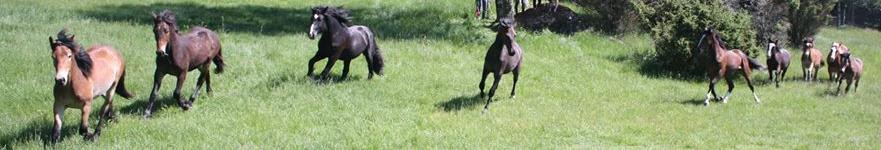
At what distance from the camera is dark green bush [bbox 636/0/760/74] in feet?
65.2

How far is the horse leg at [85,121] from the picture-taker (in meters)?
8.80

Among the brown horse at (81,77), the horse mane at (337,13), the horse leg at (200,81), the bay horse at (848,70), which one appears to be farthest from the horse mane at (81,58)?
the bay horse at (848,70)

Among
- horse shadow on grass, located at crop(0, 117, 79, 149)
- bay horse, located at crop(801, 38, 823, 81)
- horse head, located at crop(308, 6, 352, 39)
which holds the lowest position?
bay horse, located at crop(801, 38, 823, 81)

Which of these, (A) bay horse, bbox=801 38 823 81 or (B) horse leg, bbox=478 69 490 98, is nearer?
(B) horse leg, bbox=478 69 490 98

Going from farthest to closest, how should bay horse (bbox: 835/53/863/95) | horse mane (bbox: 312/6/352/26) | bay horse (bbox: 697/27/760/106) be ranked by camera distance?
bay horse (bbox: 835/53/863/95) < bay horse (bbox: 697/27/760/106) < horse mane (bbox: 312/6/352/26)

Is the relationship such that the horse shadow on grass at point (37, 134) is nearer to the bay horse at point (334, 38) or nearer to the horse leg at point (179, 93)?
the horse leg at point (179, 93)

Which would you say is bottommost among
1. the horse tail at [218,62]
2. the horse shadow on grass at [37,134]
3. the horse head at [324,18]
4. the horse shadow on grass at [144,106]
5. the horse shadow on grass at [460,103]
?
the horse shadow on grass at [460,103]

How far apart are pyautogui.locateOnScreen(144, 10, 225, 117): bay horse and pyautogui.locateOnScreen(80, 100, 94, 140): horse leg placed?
51.9 inches

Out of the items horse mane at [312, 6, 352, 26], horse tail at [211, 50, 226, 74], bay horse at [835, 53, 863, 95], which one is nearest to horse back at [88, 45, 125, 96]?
horse tail at [211, 50, 226, 74]

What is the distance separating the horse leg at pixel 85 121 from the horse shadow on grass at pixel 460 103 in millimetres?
5385

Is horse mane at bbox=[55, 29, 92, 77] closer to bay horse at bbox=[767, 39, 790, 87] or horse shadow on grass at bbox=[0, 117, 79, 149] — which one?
horse shadow on grass at bbox=[0, 117, 79, 149]

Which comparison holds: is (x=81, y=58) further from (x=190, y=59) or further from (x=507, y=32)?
(x=507, y=32)

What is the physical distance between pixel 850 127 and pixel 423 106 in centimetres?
755

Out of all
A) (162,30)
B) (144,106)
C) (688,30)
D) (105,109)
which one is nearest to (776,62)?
(688,30)
